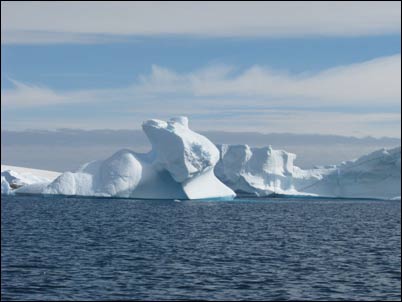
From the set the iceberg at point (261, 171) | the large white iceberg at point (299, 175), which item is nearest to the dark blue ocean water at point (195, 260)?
the large white iceberg at point (299, 175)

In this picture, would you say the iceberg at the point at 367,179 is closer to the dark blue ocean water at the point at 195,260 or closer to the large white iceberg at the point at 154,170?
the large white iceberg at the point at 154,170

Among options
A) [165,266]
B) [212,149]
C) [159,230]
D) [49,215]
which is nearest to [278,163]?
[212,149]

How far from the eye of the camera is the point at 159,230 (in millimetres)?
44594

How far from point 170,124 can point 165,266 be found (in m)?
44.3

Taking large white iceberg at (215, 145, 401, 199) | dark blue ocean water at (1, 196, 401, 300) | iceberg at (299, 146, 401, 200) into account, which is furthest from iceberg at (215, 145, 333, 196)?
dark blue ocean water at (1, 196, 401, 300)

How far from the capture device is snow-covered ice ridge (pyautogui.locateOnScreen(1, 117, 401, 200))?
69438mm

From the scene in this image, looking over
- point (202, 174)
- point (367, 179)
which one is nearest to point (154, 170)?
point (202, 174)

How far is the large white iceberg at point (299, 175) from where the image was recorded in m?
85.1

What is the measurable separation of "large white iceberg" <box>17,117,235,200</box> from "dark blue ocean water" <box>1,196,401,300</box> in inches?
660

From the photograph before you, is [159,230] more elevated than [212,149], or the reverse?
[212,149]

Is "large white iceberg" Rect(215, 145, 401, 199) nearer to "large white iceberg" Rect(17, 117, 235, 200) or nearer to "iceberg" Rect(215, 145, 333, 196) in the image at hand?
"iceberg" Rect(215, 145, 333, 196)

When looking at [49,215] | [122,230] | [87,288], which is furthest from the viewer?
[49,215]

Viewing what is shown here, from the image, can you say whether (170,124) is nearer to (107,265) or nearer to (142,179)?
(142,179)

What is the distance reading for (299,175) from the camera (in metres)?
92.9
